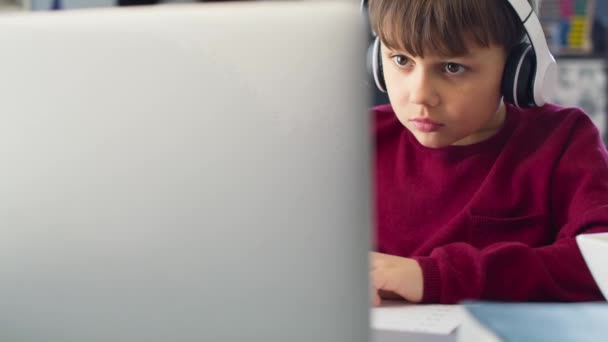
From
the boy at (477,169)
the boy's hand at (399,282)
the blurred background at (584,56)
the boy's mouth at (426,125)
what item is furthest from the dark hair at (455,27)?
the blurred background at (584,56)

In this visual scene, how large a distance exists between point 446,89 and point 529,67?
0.11 meters

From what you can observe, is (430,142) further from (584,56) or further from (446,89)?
(584,56)

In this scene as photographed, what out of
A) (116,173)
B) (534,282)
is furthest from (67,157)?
(534,282)

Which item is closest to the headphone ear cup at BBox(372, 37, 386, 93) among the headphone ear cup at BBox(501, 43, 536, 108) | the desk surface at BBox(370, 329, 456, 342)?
the headphone ear cup at BBox(501, 43, 536, 108)

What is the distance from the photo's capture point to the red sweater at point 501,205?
92 cm

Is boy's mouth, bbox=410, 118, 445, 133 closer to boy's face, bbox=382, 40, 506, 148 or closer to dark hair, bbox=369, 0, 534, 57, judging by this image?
boy's face, bbox=382, 40, 506, 148

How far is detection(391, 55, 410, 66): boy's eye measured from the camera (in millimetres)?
994

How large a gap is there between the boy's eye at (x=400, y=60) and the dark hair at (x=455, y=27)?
1cm

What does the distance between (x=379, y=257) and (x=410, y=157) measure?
9.0 inches

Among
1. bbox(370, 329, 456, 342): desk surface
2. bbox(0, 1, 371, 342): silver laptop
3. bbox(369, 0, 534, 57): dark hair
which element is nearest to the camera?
bbox(0, 1, 371, 342): silver laptop

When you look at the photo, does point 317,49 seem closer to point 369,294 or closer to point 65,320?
point 369,294

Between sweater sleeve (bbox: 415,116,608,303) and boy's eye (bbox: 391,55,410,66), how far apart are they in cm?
26

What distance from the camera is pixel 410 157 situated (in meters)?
1.10

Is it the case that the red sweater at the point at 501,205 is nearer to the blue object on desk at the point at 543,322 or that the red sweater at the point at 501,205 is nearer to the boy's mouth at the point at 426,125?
the boy's mouth at the point at 426,125
